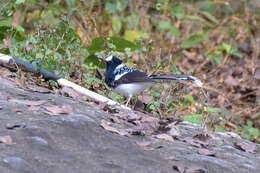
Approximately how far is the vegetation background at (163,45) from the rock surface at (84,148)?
832mm

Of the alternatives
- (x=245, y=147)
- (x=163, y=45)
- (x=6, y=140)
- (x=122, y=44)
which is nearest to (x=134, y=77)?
(x=122, y=44)

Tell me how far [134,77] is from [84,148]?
2.23 meters

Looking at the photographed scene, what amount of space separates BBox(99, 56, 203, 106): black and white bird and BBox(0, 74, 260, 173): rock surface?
107 centimetres

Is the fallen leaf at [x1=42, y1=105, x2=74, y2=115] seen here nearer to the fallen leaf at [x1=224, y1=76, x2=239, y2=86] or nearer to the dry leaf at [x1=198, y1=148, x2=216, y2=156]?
the dry leaf at [x1=198, y1=148, x2=216, y2=156]

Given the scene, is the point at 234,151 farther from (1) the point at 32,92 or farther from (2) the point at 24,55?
(2) the point at 24,55

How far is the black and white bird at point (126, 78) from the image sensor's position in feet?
15.8

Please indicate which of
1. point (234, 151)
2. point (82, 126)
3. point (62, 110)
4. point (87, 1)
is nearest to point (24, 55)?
point (62, 110)

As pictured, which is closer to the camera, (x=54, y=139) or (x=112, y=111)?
(x=54, y=139)

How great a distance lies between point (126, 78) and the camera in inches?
197

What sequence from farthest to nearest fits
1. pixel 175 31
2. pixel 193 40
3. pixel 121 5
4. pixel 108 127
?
pixel 121 5 → pixel 175 31 → pixel 193 40 → pixel 108 127

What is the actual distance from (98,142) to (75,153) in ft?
1.05

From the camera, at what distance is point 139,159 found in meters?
2.80

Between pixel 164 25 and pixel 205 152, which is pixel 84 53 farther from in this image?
pixel 164 25

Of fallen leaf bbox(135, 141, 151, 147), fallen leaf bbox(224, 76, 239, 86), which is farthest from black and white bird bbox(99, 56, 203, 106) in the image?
fallen leaf bbox(224, 76, 239, 86)
